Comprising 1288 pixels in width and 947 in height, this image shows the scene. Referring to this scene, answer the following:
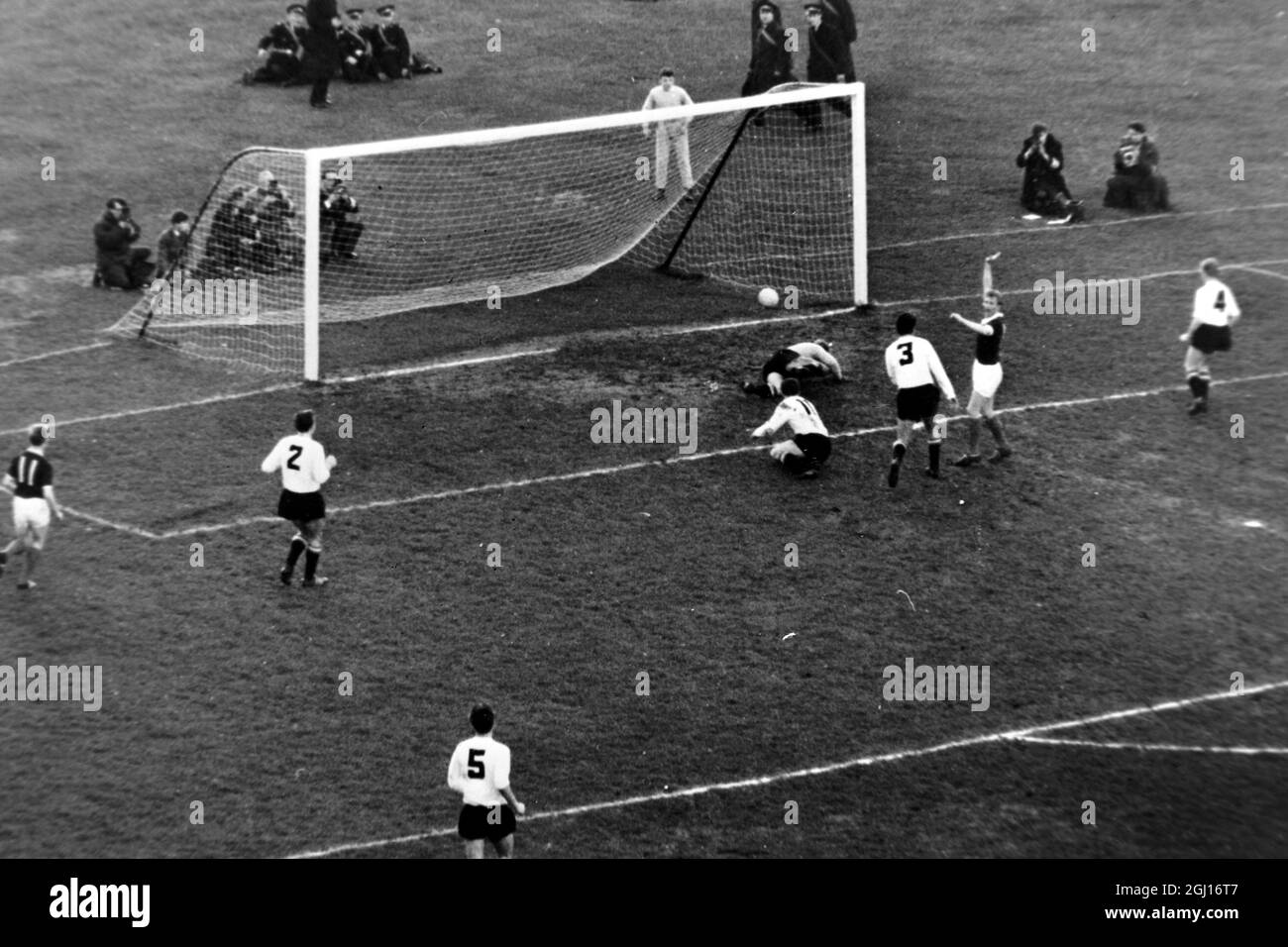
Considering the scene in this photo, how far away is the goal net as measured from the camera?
23047 millimetres

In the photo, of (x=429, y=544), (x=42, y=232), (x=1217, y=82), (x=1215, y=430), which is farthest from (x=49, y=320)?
(x=1217, y=82)

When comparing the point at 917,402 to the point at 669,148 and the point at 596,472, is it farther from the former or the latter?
the point at 669,148

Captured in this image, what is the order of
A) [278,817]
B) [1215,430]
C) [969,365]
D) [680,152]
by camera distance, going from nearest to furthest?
[278,817] < [1215,430] < [969,365] < [680,152]

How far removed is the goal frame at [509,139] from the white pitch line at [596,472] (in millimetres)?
3477

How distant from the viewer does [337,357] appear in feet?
73.0

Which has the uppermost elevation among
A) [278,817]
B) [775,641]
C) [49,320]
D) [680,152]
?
→ [680,152]

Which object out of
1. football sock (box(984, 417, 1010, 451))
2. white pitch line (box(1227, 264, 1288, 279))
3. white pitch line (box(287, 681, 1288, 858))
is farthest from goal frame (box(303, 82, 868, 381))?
white pitch line (box(287, 681, 1288, 858))

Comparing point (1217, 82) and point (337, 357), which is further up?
point (1217, 82)

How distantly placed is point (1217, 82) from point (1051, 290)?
11.3m

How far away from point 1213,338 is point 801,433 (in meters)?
5.26

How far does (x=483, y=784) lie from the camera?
12531 millimetres

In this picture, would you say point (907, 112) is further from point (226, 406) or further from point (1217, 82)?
point (226, 406)

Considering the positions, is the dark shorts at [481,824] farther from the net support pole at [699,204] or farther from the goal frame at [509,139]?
the net support pole at [699,204]

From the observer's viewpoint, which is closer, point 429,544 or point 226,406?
point 429,544
